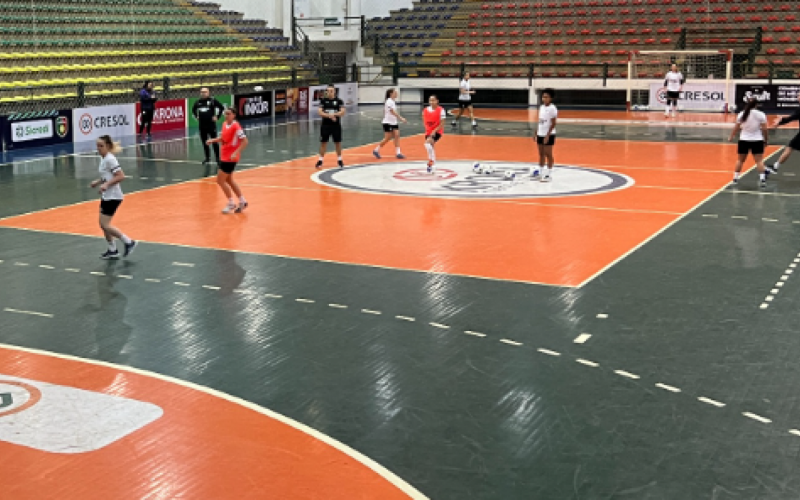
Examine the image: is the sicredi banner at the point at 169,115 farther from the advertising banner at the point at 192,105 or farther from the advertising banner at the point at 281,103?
the advertising banner at the point at 281,103

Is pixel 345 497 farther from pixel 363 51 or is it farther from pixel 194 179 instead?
pixel 363 51

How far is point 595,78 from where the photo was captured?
42.9 m

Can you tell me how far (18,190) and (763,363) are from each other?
15683 mm

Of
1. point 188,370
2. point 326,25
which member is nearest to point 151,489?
point 188,370

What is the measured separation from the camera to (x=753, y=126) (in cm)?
1920

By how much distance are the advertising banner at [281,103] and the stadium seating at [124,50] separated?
1.16 meters

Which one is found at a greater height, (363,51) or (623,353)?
(363,51)

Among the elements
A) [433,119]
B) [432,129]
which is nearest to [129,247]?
[433,119]

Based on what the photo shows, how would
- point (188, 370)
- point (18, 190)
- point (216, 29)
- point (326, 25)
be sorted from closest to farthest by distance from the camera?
point (188, 370)
point (18, 190)
point (216, 29)
point (326, 25)

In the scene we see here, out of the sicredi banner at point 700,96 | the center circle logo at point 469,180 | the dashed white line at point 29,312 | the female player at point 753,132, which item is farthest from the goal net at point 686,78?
the dashed white line at point 29,312

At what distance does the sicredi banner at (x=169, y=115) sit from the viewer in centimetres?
3228

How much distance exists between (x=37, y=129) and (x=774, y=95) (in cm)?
2858

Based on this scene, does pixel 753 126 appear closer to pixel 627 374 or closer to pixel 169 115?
pixel 627 374

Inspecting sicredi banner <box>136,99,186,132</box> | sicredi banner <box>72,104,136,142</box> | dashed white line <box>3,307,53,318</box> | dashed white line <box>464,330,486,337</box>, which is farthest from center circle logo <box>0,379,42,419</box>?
sicredi banner <box>136,99,186,132</box>
